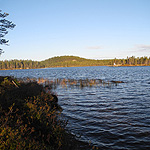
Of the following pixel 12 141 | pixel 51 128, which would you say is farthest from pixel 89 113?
pixel 12 141

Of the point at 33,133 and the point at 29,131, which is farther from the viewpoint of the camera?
the point at 33,133

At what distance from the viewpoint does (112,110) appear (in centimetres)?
1227

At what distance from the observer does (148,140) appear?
24.0 ft

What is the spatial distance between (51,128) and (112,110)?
24.2 ft

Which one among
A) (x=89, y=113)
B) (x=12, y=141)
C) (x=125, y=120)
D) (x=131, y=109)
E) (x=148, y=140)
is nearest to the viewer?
(x=12, y=141)

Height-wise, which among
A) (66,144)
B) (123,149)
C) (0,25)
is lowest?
(123,149)

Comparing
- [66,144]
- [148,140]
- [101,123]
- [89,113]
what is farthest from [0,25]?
[148,140]

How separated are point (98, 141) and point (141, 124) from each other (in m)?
3.59

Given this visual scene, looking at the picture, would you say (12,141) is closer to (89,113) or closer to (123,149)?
(123,149)

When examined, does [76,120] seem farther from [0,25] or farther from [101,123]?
[0,25]

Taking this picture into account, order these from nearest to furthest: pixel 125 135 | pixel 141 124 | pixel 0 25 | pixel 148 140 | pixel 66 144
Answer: pixel 66 144 < pixel 148 140 < pixel 125 135 < pixel 141 124 < pixel 0 25

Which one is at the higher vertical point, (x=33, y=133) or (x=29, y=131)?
(x=29, y=131)

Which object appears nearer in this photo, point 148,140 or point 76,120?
point 148,140

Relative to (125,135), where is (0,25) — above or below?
above
